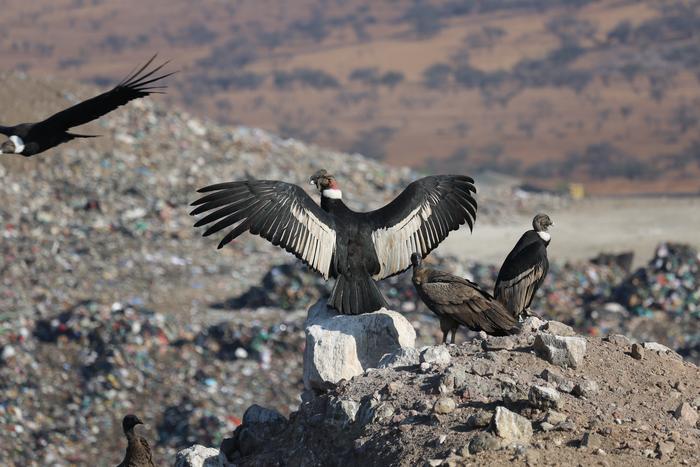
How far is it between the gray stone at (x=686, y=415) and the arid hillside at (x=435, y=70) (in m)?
24.7

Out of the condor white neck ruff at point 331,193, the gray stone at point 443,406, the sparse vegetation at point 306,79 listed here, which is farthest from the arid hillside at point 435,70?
the gray stone at point 443,406

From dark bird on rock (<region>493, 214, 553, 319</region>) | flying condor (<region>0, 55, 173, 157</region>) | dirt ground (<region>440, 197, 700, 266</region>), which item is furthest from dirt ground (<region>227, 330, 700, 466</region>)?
dirt ground (<region>440, 197, 700, 266</region>)

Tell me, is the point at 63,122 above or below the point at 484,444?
above

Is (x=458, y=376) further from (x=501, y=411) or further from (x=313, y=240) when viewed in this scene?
(x=313, y=240)

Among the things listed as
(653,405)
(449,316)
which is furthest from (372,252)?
(653,405)

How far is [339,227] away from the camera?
698 centimetres

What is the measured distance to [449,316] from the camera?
646 cm

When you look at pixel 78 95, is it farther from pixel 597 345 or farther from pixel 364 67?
pixel 364 67

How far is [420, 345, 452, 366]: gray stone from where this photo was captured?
5.94 metres

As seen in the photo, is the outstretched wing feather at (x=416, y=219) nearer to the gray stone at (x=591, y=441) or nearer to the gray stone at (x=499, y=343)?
the gray stone at (x=499, y=343)

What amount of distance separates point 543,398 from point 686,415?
747 millimetres

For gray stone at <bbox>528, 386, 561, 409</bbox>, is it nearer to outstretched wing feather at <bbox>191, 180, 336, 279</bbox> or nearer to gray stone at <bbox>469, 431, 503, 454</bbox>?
gray stone at <bbox>469, 431, 503, 454</bbox>

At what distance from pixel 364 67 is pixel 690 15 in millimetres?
13235

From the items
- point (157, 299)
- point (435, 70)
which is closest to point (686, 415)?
point (157, 299)
